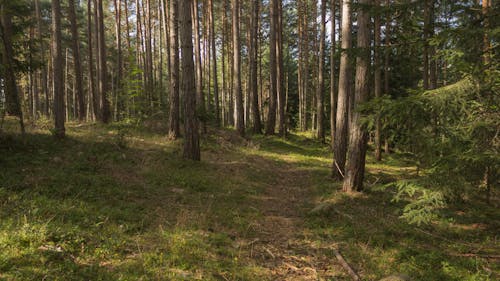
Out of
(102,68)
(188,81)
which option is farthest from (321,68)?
(102,68)

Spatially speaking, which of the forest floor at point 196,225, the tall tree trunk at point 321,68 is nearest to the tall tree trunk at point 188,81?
the forest floor at point 196,225

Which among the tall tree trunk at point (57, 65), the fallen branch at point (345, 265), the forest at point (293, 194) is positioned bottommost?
the fallen branch at point (345, 265)

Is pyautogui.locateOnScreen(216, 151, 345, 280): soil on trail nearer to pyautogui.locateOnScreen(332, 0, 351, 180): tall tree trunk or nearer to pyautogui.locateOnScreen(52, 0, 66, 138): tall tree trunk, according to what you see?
pyautogui.locateOnScreen(332, 0, 351, 180): tall tree trunk

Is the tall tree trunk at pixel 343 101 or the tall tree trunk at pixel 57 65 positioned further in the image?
the tall tree trunk at pixel 57 65

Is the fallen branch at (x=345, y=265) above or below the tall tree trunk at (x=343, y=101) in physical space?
below

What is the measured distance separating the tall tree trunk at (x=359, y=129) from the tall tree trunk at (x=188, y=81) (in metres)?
5.35

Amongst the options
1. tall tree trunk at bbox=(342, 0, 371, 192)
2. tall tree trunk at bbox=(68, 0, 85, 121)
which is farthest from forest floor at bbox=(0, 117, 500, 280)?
tall tree trunk at bbox=(68, 0, 85, 121)

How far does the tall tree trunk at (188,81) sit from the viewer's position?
388 inches

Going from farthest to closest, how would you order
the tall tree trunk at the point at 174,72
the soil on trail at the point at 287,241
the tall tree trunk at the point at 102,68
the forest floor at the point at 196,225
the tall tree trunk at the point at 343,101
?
the tall tree trunk at the point at 102,68 < the tall tree trunk at the point at 174,72 < the tall tree trunk at the point at 343,101 < the soil on trail at the point at 287,241 < the forest floor at the point at 196,225

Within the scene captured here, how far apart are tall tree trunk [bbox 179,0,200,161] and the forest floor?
68 cm

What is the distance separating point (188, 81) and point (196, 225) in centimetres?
585

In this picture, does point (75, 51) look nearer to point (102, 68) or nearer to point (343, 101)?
point (102, 68)

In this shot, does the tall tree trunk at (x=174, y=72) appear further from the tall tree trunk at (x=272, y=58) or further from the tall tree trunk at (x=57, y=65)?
the tall tree trunk at (x=272, y=58)

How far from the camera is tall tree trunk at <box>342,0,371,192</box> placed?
7.61m
